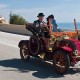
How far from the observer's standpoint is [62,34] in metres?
11.0

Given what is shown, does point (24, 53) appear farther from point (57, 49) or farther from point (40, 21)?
point (57, 49)

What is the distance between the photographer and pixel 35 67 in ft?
36.4

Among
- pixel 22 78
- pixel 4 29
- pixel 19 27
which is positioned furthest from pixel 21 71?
pixel 4 29

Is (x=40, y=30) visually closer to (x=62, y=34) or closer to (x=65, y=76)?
(x=62, y=34)

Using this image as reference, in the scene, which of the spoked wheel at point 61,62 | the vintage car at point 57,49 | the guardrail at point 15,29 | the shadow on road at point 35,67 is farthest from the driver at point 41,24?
the guardrail at point 15,29

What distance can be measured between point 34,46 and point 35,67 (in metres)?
0.99

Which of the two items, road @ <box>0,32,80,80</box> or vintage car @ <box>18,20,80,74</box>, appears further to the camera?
vintage car @ <box>18,20,80,74</box>

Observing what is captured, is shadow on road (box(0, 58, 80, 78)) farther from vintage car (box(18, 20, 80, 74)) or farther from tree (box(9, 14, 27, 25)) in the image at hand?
tree (box(9, 14, 27, 25))

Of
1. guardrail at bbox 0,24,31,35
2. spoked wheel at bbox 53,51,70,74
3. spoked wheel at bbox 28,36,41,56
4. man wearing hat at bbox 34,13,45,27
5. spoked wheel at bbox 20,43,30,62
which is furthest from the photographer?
guardrail at bbox 0,24,31,35

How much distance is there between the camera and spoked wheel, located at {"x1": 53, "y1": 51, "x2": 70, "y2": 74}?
9.61 meters

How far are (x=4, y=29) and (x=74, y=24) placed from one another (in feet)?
84.5

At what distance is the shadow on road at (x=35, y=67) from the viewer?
32.6 feet

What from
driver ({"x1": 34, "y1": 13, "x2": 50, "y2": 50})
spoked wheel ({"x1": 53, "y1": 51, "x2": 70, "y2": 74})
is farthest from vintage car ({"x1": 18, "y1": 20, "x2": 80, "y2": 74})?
driver ({"x1": 34, "y1": 13, "x2": 50, "y2": 50})

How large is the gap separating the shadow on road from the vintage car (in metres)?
0.25
